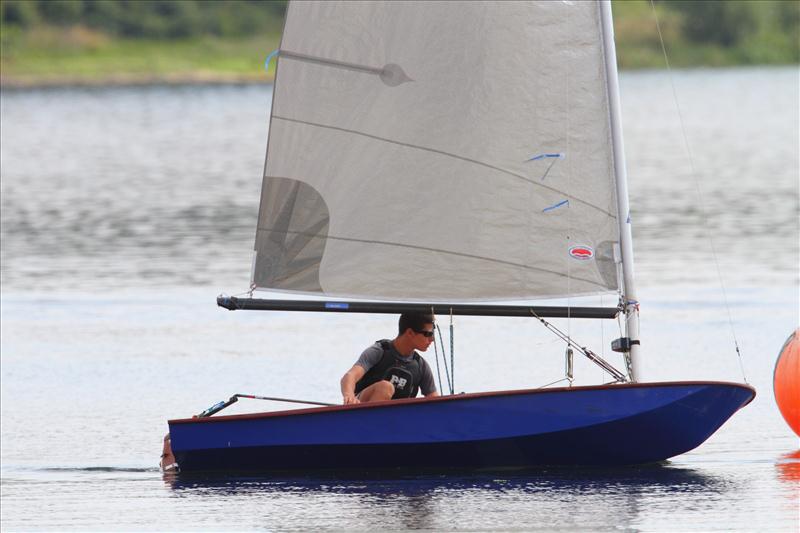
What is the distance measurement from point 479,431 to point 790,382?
3.19 metres

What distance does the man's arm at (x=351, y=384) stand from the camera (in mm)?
13859

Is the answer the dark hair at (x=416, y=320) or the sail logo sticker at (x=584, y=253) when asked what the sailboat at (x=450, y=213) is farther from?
the dark hair at (x=416, y=320)

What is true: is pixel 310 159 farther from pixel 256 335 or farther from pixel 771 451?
pixel 256 335

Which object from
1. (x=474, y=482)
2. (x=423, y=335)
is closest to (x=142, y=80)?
(x=423, y=335)

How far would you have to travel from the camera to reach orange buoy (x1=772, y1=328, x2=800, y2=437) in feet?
49.6

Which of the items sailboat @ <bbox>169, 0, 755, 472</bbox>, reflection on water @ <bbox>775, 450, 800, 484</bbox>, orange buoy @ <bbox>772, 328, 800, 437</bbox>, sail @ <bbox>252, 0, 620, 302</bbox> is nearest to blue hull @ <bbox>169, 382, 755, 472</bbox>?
sailboat @ <bbox>169, 0, 755, 472</bbox>

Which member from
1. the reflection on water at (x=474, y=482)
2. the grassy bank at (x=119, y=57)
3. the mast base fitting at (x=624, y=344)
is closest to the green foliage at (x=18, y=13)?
the grassy bank at (x=119, y=57)

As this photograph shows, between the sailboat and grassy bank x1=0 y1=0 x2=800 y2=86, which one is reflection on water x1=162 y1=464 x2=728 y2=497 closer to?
the sailboat

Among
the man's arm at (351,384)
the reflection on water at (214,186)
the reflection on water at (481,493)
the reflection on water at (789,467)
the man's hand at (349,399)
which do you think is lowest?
the reflection on water at (481,493)

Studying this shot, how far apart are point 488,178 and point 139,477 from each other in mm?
3896

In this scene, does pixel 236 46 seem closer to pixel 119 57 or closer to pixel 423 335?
pixel 119 57

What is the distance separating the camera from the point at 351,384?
1393 centimetres

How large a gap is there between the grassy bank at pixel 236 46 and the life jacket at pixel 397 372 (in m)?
83.8

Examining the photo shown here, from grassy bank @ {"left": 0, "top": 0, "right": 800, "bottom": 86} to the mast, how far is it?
84240 mm
